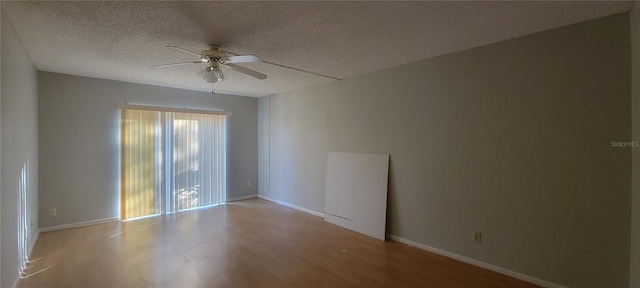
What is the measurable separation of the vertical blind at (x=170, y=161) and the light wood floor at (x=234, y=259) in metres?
0.64

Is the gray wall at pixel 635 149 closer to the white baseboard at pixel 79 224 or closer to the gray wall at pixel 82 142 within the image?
the gray wall at pixel 82 142

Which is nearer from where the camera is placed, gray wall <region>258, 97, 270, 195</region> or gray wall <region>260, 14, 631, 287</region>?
gray wall <region>260, 14, 631, 287</region>

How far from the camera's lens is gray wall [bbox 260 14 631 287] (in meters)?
2.35

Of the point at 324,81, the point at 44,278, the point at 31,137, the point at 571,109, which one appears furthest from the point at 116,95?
the point at 571,109

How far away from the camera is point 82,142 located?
4.46m

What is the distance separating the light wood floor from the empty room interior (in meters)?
0.03

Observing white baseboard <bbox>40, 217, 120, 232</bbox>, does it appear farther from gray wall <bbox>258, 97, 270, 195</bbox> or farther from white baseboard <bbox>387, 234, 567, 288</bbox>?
white baseboard <bbox>387, 234, 567, 288</bbox>

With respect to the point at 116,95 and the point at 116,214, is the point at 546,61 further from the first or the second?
the point at 116,214

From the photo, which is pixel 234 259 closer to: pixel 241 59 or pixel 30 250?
pixel 241 59

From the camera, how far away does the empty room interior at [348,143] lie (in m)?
2.30

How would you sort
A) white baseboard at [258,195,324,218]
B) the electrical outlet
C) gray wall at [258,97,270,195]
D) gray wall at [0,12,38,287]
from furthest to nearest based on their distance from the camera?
1. gray wall at [258,97,270,195]
2. white baseboard at [258,195,324,218]
3. the electrical outlet
4. gray wall at [0,12,38,287]

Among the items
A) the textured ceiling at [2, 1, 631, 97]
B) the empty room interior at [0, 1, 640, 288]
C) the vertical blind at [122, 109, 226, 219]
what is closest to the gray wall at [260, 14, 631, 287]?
the empty room interior at [0, 1, 640, 288]

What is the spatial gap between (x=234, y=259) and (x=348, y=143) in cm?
239

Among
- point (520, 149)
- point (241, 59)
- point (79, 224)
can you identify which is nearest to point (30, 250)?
point (79, 224)
